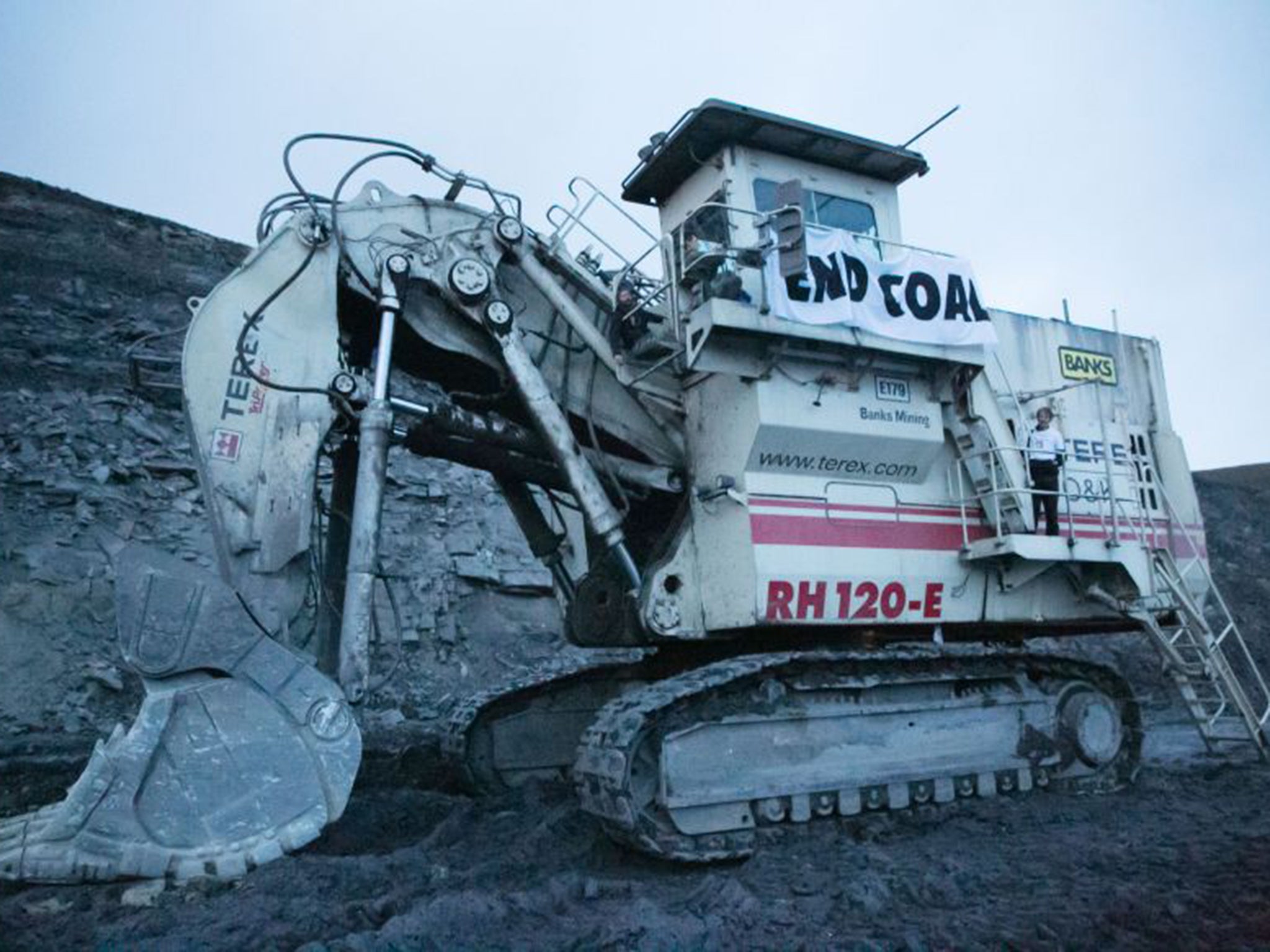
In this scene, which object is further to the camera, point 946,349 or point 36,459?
point 36,459

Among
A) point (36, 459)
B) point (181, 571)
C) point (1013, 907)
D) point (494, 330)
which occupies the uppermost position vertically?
point (36, 459)

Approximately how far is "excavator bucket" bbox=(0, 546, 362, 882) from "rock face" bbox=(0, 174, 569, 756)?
5.00 metres

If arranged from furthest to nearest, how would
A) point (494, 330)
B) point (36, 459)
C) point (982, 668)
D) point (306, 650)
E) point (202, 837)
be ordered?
point (36, 459) < point (982, 668) < point (494, 330) < point (306, 650) < point (202, 837)

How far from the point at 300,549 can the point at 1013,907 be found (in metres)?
4.24

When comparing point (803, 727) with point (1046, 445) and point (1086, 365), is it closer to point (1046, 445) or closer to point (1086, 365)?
point (1046, 445)

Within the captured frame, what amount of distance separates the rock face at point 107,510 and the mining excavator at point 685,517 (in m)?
4.26

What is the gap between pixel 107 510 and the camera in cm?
1243

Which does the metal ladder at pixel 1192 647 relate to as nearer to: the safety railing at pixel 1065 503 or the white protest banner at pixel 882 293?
the safety railing at pixel 1065 503

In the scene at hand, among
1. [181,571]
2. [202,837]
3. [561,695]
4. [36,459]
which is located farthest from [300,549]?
[36,459]

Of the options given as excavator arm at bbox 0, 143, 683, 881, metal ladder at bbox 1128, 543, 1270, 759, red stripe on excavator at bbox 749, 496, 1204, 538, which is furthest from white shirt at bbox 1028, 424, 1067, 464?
excavator arm at bbox 0, 143, 683, 881

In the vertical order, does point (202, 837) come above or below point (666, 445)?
below

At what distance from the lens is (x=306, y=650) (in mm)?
5848

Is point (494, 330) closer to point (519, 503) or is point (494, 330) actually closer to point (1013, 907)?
point (519, 503)

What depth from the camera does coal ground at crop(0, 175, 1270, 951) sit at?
164 inches
